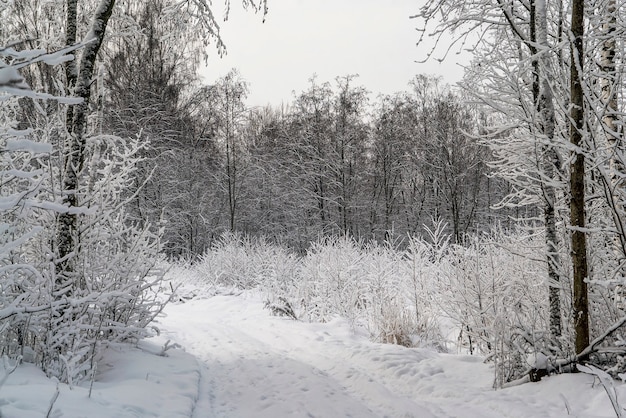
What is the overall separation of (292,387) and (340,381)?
25.6 inches

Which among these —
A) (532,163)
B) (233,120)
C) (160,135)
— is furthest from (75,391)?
(233,120)

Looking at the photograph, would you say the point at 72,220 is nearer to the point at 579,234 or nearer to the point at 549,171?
the point at 579,234

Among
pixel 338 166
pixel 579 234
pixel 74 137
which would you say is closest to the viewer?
pixel 579 234

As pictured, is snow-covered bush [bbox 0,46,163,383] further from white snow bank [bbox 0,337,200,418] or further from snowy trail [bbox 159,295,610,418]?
snowy trail [bbox 159,295,610,418]

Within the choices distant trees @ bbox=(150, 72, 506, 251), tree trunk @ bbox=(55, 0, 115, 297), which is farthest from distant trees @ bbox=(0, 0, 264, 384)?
distant trees @ bbox=(150, 72, 506, 251)

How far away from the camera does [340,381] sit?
16.7 ft

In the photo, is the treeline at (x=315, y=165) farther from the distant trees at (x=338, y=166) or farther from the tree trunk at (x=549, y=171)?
the tree trunk at (x=549, y=171)

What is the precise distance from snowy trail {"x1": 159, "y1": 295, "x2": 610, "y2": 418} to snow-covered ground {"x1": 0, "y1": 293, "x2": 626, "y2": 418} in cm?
1

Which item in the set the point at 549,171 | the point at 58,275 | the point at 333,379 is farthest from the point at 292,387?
the point at 549,171

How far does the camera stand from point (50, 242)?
4516 millimetres

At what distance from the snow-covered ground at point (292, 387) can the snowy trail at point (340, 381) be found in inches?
0.5

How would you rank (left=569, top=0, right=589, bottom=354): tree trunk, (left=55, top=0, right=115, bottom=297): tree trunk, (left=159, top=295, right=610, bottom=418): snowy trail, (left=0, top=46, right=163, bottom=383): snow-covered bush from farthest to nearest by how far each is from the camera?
1. (left=55, top=0, right=115, bottom=297): tree trunk
2. (left=159, top=295, right=610, bottom=418): snowy trail
3. (left=569, top=0, right=589, bottom=354): tree trunk
4. (left=0, top=46, right=163, bottom=383): snow-covered bush

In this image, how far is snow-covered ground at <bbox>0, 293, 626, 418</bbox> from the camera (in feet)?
10.8

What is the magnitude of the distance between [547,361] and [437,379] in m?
1.24
